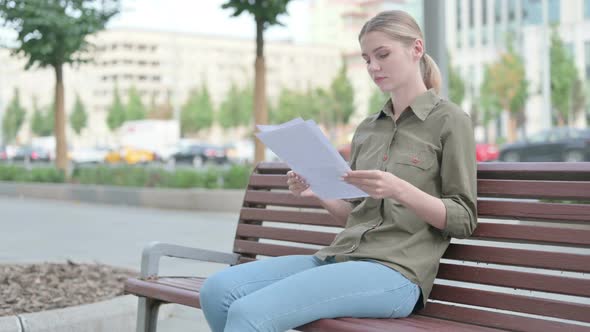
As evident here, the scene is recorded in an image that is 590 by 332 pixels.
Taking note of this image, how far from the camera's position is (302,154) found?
2656 millimetres

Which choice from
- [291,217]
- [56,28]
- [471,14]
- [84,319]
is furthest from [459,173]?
[471,14]

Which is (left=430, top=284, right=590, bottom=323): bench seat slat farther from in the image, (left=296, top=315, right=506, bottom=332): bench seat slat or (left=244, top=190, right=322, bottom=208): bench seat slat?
(left=244, top=190, right=322, bottom=208): bench seat slat

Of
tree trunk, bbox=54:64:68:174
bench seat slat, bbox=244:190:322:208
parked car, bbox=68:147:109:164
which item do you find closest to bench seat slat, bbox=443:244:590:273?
bench seat slat, bbox=244:190:322:208

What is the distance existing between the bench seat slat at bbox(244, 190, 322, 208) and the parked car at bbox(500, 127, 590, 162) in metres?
25.7

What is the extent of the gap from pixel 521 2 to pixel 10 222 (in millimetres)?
58540

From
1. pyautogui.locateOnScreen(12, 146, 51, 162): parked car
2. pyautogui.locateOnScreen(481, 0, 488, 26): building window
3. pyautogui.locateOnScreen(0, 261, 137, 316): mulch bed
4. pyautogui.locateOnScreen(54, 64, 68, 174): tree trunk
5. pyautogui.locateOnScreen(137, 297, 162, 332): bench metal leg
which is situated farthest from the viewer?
pyautogui.locateOnScreen(481, 0, 488, 26): building window

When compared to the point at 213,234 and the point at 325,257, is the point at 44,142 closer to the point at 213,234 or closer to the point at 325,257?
the point at 213,234

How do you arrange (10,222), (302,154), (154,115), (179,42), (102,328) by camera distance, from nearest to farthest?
1. (302,154)
2. (102,328)
3. (10,222)
4. (154,115)
5. (179,42)

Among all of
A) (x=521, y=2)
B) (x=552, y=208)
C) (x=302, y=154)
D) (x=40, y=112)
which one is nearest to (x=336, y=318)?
(x=302, y=154)

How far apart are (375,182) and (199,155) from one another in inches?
1770

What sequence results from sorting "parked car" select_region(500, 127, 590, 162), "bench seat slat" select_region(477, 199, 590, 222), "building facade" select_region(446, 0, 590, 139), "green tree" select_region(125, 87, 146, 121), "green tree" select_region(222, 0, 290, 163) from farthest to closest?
"green tree" select_region(125, 87, 146, 121)
"building facade" select_region(446, 0, 590, 139)
"parked car" select_region(500, 127, 590, 162)
"green tree" select_region(222, 0, 290, 163)
"bench seat slat" select_region(477, 199, 590, 222)

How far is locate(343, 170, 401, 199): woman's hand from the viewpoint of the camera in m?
2.50

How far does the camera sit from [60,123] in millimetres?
19359

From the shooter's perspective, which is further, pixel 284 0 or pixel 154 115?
pixel 154 115
